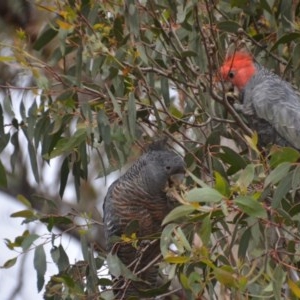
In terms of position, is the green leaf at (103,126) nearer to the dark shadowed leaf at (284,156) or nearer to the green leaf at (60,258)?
the green leaf at (60,258)

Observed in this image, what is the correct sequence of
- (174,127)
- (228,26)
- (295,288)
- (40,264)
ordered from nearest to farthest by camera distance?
(295,288)
(40,264)
(228,26)
(174,127)

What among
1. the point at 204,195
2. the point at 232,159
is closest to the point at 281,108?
the point at 232,159

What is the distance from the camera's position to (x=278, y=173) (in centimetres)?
280

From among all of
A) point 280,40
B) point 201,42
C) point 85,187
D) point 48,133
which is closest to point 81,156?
point 48,133

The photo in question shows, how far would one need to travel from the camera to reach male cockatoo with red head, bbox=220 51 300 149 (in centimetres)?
393

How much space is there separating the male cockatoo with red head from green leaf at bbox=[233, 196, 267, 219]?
4.22ft

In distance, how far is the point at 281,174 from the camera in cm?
280

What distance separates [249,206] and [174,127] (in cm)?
113

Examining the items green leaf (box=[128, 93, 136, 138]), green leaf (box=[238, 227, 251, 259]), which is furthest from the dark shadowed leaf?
green leaf (box=[128, 93, 136, 138])

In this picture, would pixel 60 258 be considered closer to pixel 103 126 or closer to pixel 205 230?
pixel 103 126

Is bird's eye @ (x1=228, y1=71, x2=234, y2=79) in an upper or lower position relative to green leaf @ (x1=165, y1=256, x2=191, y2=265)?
lower

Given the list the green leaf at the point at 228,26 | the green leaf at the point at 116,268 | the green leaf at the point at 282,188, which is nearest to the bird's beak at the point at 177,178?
the green leaf at the point at 116,268

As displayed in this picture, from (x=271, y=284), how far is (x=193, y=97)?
959 millimetres

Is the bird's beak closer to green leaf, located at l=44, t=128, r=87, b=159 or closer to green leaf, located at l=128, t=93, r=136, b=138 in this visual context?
green leaf, located at l=44, t=128, r=87, b=159
